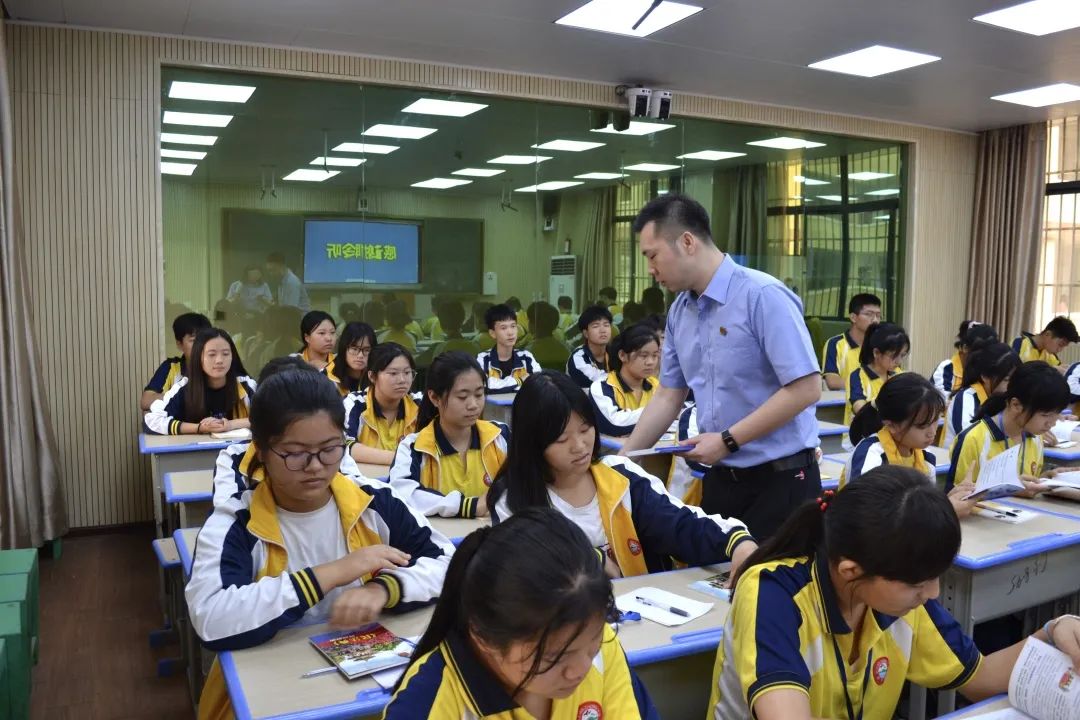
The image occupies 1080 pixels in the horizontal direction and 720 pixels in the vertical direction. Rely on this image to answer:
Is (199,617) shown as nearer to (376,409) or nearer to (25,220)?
(376,409)

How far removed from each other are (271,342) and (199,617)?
451cm

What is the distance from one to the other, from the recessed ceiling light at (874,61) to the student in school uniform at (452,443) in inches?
161

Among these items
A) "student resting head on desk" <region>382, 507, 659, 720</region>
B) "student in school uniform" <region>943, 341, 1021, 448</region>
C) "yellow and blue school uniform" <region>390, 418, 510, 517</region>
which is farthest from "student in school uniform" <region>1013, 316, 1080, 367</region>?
"student resting head on desk" <region>382, 507, 659, 720</region>

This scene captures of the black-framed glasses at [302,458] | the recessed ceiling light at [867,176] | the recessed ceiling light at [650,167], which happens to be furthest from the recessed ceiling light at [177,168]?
the recessed ceiling light at [867,176]

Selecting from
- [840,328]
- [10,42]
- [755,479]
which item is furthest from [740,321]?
[840,328]

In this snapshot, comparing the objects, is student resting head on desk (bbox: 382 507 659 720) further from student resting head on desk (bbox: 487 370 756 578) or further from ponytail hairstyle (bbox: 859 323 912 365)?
ponytail hairstyle (bbox: 859 323 912 365)

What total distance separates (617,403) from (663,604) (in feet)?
9.52

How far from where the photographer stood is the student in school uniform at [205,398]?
4414 millimetres

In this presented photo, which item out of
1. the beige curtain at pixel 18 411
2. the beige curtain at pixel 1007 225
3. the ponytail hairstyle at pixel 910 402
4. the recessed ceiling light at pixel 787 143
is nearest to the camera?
the ponytail hairstyle at pixel 910 402

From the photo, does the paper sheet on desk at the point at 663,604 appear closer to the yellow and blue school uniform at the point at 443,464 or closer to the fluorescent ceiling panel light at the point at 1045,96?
the yellow and blue school uniform at the point at 443,464

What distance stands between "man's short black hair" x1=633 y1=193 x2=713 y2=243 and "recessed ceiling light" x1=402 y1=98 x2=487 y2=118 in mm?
4120

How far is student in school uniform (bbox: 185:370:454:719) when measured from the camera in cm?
169

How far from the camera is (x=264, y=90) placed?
5680mm

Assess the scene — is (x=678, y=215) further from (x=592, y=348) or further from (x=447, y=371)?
(x=592, y=348)
